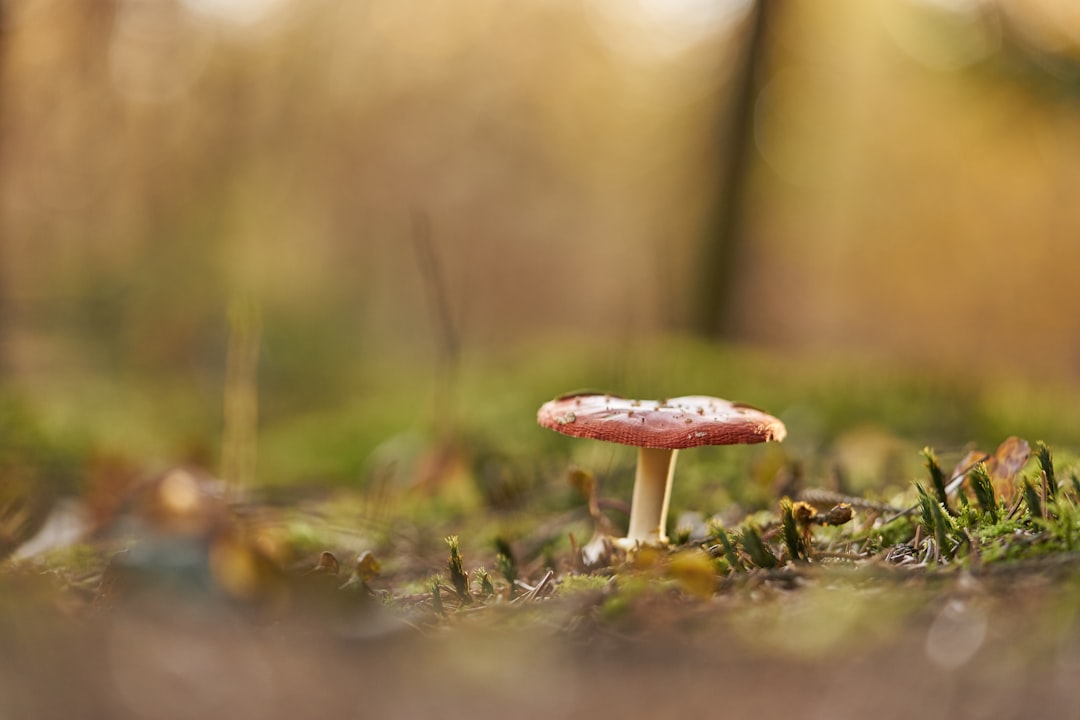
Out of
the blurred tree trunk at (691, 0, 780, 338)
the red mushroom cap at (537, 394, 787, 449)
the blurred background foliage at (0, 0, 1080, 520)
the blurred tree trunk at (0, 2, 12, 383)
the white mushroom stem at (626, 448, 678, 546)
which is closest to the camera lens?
the red mushroom cap at (537, 394, 787, 449)

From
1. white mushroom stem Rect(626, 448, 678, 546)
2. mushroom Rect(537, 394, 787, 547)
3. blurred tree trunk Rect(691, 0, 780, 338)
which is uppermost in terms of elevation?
blurred tree trunk Rect(691, 0, 780, 338)

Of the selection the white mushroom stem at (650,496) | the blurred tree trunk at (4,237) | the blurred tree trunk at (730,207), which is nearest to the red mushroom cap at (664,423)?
the white mushroom stem at (650,496)

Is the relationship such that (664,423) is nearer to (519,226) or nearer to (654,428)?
(654,428)

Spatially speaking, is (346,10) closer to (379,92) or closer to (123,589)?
(379,92)

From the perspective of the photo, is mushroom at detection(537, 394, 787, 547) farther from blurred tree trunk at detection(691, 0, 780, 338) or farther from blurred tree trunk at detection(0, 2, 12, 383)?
blurred tree trunk at detection(691, 0, 780, 338)

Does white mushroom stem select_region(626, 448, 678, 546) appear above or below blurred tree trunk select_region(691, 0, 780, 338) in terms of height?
below

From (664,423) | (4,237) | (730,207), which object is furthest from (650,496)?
(730,207)

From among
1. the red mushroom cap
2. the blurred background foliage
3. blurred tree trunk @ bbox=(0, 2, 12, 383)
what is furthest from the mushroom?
blurred tree trunk @ bbox=(0, 2, 12, 383)
